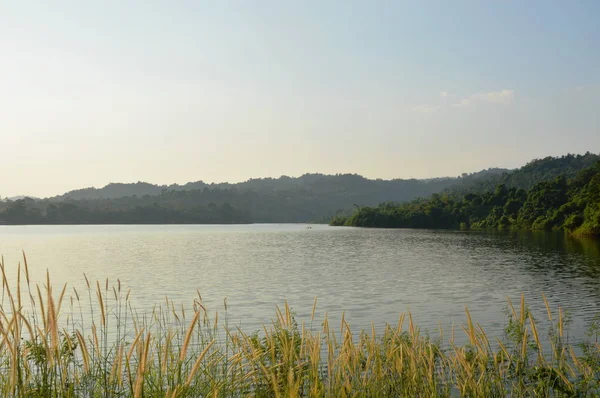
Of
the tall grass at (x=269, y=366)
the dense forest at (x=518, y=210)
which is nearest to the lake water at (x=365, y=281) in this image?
the tall grass at (x=269, y=366)

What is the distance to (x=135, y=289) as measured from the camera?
1369 inches

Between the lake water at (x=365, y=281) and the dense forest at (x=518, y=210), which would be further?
the dense forest at (x=518, y=210)

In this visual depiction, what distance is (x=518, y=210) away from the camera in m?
144

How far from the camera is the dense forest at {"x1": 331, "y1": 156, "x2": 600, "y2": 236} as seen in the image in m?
100

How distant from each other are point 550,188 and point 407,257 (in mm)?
85582

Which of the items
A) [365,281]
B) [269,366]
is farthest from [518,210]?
[269,366]

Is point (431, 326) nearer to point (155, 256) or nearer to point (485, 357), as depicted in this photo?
point (485, 357)

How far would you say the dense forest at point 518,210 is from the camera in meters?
100

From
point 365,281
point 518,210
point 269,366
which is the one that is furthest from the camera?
point 518,210

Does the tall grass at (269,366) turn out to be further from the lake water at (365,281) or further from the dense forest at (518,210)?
the dense forest at (518,210)

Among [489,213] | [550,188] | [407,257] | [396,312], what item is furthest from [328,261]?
[489,213]

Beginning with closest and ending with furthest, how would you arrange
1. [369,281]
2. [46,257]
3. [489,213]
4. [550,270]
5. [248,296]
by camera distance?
[248,296]
[369,281]
[550,270]
[46,257]
[489,213]

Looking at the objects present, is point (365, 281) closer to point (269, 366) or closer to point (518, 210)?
point (269, 366)

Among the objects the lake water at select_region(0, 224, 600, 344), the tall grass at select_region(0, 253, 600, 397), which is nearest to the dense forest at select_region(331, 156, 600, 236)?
the lake water at select_region(0, 224, 600, 344)
